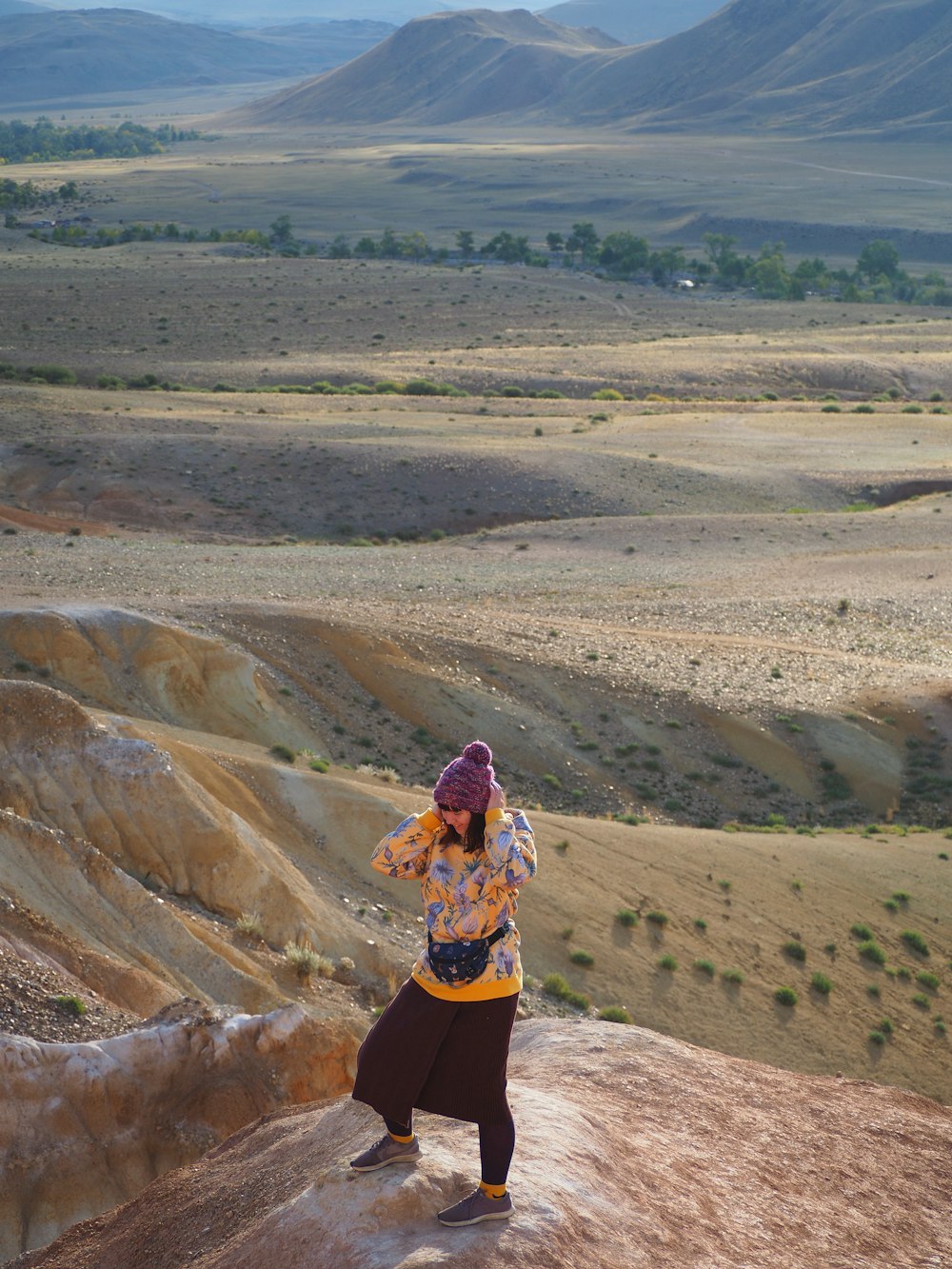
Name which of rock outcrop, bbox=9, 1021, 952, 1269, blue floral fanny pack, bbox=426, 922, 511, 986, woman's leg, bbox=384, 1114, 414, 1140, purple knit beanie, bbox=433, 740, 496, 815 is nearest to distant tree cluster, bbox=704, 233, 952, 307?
rock outcrop, bbox=9, 1021, 952, 1269

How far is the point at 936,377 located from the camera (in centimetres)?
8000

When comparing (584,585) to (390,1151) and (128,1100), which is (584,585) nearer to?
(128,1100)

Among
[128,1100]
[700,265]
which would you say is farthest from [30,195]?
[128,1100]

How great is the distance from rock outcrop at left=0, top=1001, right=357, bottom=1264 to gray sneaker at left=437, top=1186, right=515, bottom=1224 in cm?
355

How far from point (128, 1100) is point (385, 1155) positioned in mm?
3337

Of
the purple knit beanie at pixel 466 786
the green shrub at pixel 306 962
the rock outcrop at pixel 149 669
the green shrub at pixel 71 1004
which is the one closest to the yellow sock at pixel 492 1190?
the purple knit beanie at pixel 466 786

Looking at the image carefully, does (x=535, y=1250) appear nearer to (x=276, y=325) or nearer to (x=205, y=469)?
(x=205, y=469)

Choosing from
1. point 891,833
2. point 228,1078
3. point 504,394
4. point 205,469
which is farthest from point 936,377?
point 228,1078

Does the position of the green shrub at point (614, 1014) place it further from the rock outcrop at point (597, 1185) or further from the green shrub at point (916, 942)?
the rock outcrop at point (597, 1185)

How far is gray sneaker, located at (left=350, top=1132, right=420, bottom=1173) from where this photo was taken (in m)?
6.58

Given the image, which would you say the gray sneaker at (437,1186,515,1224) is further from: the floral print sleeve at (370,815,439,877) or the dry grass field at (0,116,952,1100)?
the dry grass field at (0,116,952,1100)

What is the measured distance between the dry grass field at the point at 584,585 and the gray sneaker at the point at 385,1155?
24.9ft

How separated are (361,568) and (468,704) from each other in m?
10.8

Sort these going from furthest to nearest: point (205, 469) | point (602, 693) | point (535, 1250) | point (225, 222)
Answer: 1. point (225, 222)
2. point (205, 469)
3. point (602, 693)
4. point (535, 1250)
